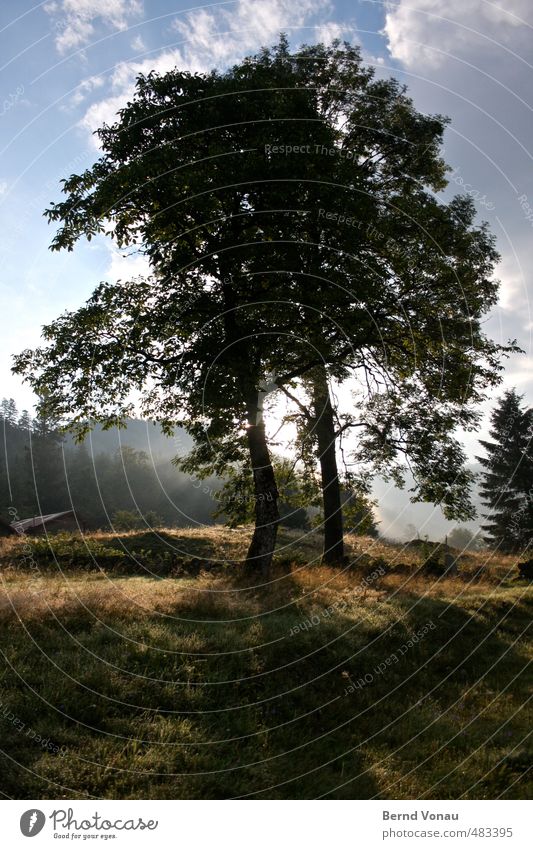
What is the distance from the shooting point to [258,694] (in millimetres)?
8086

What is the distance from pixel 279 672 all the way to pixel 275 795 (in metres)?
3.06

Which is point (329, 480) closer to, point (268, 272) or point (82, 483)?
point (268, 272)

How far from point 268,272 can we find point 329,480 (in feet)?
35.4

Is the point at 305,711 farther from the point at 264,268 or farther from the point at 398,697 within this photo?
the point at 264,268

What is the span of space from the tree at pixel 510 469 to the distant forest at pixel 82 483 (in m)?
38.1

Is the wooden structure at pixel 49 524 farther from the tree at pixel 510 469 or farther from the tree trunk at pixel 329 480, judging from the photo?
the tree at pixel 510 469

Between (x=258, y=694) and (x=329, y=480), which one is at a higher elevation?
(x=329, y=480)

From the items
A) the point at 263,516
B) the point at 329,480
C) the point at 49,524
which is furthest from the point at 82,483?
the point at 263,516

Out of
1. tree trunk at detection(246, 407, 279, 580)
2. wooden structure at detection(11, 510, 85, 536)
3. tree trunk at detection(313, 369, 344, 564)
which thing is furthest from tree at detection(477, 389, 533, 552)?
wooden structure at detection(11, 510, 85, 536)

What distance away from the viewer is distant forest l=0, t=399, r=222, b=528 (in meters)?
86.4

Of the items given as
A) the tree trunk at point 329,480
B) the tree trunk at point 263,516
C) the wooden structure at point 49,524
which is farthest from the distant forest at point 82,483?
the tree trunk at point 263,516

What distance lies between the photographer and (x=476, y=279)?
1830cm

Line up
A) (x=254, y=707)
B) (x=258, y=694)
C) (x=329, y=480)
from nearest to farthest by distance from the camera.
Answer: (x=254, y=707), (x=258, y=694), (x=329, y=480)

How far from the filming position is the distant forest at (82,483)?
283 feet
